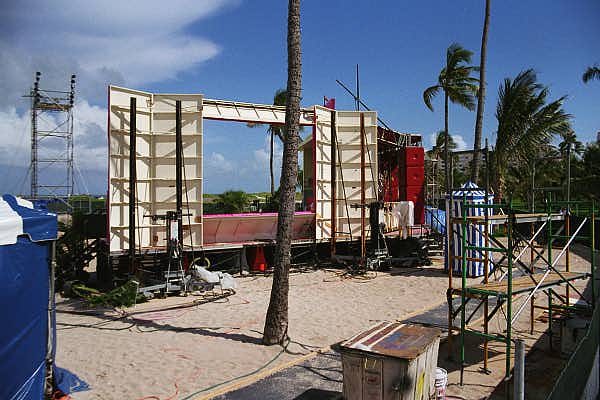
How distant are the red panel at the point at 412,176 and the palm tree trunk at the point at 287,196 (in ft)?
43.9

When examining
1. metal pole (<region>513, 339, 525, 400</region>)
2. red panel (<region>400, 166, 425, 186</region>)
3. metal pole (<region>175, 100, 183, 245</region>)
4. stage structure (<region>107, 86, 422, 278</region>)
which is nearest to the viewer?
metal pole (<region>513, 339, 525, 400</region>)

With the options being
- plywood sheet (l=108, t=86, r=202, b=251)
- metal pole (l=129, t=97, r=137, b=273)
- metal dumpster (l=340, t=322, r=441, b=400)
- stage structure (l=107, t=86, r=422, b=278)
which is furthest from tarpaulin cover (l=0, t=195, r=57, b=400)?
plywood sheet (l=108, t=86, r=202, b=251)

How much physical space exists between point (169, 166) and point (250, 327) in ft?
21.3

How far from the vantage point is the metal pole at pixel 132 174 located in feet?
39.0

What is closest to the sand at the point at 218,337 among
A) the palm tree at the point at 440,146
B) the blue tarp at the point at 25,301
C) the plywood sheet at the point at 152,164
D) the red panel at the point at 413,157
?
the blue tarp at the point at 25,301

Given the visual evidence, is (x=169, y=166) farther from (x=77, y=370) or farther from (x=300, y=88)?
(x=77, y=370)

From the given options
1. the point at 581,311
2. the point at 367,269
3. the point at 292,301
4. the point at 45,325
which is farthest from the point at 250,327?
the point at 367,269

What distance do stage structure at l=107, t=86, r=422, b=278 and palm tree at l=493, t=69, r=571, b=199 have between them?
5711 millimetres

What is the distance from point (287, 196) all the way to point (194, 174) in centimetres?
672

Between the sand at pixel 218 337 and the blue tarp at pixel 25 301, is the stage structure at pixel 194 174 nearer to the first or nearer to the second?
the sand at pixel 218 337

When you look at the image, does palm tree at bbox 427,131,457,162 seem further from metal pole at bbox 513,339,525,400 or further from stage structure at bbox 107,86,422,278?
metal pole at bbox 513,339,525,400

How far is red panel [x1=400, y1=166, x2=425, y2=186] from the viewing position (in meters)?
20.5

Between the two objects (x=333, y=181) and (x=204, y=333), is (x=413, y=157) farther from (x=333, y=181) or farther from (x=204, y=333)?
(x=204, y=333)

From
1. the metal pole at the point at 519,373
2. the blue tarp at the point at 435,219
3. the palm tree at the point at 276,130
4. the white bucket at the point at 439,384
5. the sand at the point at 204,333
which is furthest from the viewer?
the palm tree at the point at 276,130
